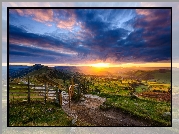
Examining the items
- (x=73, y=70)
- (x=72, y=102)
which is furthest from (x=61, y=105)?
(x=73, y=70)

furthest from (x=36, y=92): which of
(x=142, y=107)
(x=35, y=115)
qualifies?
(x=142, y=107)

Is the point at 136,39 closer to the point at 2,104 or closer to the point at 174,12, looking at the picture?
the point at 174,12

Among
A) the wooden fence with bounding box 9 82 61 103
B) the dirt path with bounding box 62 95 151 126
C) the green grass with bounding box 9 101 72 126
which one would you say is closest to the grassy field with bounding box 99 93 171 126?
the dirt path with bounding box 62 95 151 126

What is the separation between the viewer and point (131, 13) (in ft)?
19.5

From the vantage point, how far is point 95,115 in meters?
6.24

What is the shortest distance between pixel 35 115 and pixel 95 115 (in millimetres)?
1405

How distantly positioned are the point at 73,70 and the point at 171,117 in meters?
2.52

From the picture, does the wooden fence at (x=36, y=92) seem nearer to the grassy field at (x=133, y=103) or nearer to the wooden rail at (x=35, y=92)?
the wooden rail at (x=35, y=92)

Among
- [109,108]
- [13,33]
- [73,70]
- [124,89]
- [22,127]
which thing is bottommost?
[22,127]

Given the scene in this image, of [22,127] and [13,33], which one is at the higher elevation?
[13,33]

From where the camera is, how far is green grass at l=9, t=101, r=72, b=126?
604 centimetres

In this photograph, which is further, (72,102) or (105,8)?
(72,102)

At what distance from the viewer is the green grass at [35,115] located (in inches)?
238

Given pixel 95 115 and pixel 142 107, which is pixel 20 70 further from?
pixel 142 107
